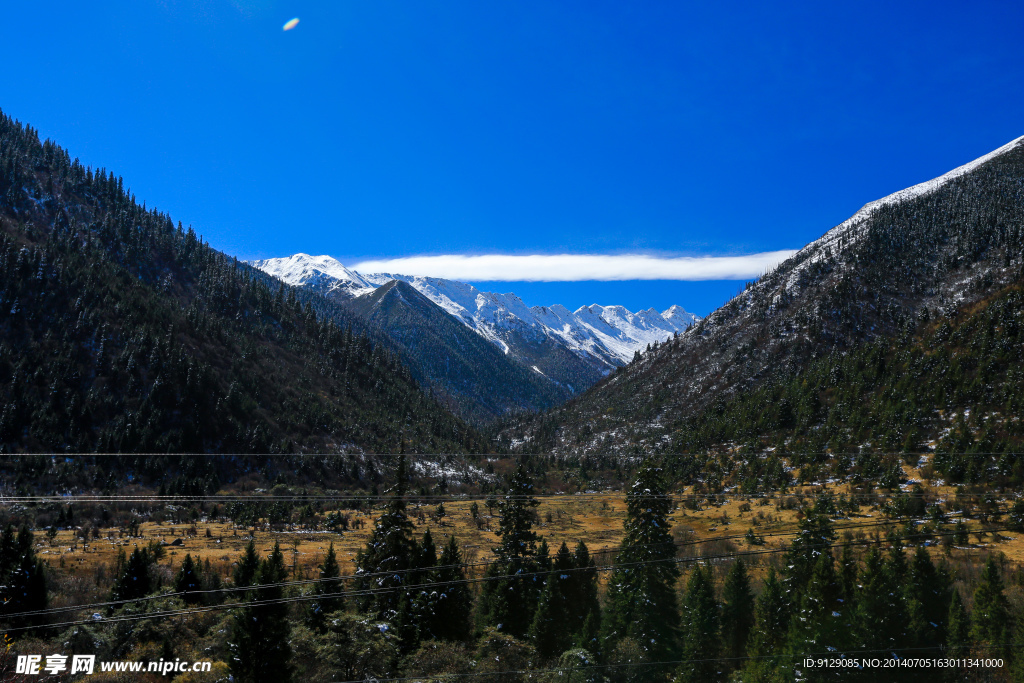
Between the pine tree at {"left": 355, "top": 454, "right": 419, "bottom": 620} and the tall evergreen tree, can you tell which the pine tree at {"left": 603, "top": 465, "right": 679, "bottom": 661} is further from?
the pine tree at {"left": 355, "top": 454, "right": 419, "bottom": 620}

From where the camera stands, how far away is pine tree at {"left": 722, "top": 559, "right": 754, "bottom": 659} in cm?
3116

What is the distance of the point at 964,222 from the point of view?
18375cm

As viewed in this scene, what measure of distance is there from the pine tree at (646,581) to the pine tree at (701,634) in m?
1.02

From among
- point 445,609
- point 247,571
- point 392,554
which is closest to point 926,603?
point 445,609

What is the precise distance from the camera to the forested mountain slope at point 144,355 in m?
106

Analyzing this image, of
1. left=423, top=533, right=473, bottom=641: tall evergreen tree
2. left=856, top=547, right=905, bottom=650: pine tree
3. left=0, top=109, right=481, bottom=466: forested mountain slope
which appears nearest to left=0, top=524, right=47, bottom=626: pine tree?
left=423, top=533, right=473, bottom=641: tall evergreen tree

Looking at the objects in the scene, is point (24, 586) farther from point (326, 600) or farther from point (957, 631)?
point (957, 631)

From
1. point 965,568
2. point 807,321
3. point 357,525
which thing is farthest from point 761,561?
point 807,321

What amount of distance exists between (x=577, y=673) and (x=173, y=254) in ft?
706

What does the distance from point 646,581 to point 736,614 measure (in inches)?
224

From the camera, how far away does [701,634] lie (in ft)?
101

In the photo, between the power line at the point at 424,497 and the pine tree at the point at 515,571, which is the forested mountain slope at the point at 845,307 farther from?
the pine tree at the point at 515,571

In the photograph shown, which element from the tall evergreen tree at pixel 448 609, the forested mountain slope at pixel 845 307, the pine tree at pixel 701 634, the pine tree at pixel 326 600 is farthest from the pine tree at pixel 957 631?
the forested mountain slope at pixel 845 307

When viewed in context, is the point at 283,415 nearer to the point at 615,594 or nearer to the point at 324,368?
the point at 324,368
